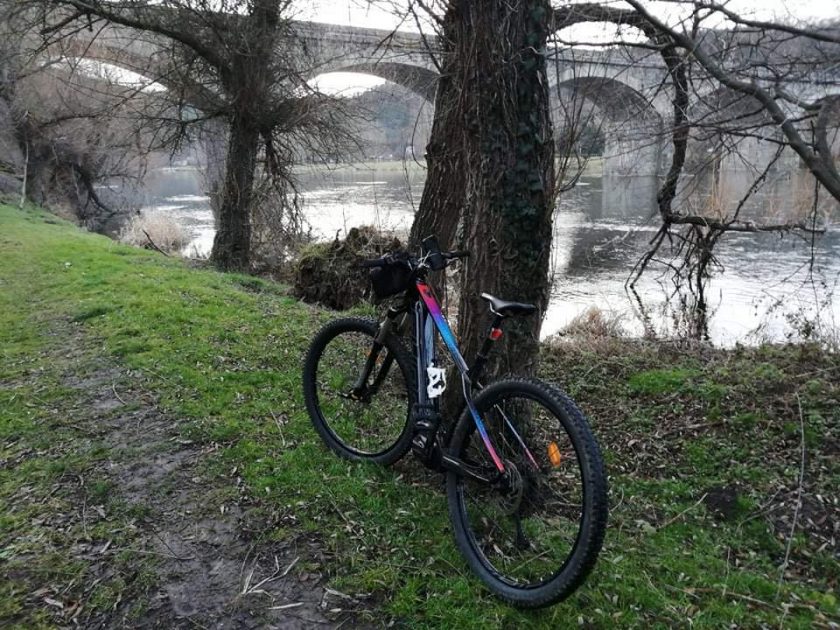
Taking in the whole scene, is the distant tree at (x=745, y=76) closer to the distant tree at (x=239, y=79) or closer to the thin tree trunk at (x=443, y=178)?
the thin tree trunk at (x=443, y=178)

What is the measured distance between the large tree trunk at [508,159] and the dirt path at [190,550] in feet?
4.32

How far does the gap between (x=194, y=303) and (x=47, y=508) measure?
4009mm

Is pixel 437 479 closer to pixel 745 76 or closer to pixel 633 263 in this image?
pixel 745 76

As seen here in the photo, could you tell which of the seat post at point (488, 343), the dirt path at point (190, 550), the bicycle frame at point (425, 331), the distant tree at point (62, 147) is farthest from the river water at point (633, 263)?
the distant tree at point (62, 147)

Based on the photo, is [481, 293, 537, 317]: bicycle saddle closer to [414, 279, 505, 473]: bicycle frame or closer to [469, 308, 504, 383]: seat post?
[469, 308, 504, 383]: seat post

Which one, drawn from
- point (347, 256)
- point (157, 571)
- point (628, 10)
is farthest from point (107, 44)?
point (157, 571)

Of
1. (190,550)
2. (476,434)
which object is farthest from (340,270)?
(190,550)

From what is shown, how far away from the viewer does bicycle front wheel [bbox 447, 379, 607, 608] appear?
212 centimetres

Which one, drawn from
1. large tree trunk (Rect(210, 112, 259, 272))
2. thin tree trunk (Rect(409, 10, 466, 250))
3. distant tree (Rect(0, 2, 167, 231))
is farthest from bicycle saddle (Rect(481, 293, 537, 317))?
distant tree (Rect(0, 2, 167, 231))

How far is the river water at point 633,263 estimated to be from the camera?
8.91m

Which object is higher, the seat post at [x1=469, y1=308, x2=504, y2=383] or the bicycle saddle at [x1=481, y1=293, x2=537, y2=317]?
the bicycle saddle at [x1=481, y1=293, x2=537, y2=317]

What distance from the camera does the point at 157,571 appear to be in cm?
249

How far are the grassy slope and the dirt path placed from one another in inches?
4.2

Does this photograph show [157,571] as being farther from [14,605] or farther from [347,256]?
[347,256]
